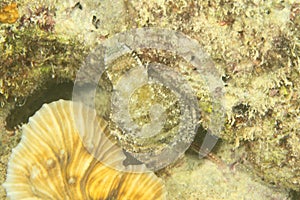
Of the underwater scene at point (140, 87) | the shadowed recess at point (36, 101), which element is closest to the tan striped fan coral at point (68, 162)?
the underwater scene at point (140, 87)

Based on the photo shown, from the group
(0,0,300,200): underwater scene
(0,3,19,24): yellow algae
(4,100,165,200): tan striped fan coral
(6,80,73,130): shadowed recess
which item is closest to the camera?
(0,0,300,200): underwater scene

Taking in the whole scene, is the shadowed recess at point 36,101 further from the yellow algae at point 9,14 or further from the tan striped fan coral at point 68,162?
the yellow algae at point 9,14

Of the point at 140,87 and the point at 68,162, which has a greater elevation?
the point at 140,87

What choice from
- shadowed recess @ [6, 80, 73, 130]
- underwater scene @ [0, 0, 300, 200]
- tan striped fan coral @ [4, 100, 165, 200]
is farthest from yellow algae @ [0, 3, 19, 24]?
shadowed recess @ [6, 80, 73, 130]

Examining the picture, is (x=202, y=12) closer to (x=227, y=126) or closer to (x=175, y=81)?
(x=175, y=81)

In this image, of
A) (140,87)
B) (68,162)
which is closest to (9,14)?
(140,87)

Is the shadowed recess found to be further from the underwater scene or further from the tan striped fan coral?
the tan striped fan coral

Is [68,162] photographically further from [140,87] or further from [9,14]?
[9,14]

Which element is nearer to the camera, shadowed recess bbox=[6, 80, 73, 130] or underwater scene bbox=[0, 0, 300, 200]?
underwater scene bbox=[0, 0, 300, 200]

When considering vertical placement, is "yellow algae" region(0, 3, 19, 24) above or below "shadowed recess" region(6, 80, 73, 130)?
above
